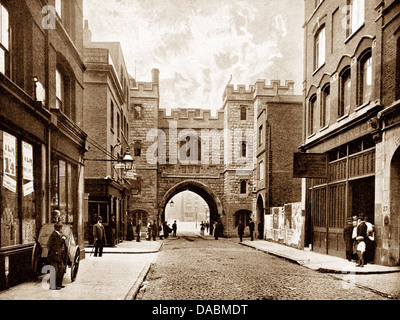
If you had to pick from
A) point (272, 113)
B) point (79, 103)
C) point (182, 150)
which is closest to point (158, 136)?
point (182, 150)

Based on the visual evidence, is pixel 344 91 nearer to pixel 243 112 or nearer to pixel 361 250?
pixel 361 250

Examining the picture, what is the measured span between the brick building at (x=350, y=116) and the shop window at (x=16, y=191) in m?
9.99

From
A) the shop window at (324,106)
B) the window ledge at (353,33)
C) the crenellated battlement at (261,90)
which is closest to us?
the window ledge at (353,33)

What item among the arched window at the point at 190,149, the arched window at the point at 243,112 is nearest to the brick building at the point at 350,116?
the arched window at the point at 243,112

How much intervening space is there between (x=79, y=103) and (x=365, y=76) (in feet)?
33.1

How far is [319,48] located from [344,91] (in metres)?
3.71

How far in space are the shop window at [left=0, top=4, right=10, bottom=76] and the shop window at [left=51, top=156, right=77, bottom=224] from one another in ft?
10.4

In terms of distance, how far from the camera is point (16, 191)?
990 centimetres

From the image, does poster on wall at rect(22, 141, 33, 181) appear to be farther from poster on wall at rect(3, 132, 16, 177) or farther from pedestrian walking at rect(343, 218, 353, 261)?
pedestrian walking at rect(343, 218, 353, 261)

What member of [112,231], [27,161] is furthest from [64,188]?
[112,231]

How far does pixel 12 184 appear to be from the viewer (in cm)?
963

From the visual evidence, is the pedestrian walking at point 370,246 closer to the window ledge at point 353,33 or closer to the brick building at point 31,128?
the window ledge at point 353,33

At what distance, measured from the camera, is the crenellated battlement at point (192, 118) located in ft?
133

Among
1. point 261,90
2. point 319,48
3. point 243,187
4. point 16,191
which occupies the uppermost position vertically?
point 261,90
